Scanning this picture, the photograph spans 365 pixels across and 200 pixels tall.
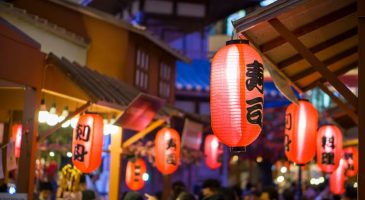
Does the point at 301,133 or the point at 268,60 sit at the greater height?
the point at 268,60

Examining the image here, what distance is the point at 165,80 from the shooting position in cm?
2572

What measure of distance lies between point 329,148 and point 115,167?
19.4 ft

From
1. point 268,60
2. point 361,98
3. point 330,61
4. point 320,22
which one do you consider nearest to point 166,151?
point 330,61

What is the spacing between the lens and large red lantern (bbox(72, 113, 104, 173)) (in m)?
12.2

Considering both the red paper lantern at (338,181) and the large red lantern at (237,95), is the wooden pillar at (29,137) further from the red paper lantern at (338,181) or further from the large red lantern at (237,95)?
the red paper lantern at (338,181)

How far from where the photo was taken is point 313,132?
11867mm

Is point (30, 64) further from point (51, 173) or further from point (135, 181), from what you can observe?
point (51, 173)

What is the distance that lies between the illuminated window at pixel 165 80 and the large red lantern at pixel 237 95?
1708cm

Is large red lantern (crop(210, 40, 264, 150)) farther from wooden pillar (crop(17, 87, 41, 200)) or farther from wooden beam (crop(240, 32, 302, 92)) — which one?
wooden pillar (crop(17, 87, 41, 200))

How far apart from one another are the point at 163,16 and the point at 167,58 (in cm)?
574

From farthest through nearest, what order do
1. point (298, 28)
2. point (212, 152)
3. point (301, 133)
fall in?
1. point (212, 152)
2. point (301, 133)
3. point (298, 28)

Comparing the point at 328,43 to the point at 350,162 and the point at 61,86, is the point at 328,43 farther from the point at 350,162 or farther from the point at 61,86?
the point at 350,162

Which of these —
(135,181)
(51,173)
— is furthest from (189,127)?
(51,173)

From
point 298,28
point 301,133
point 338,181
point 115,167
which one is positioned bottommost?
point 338,181
